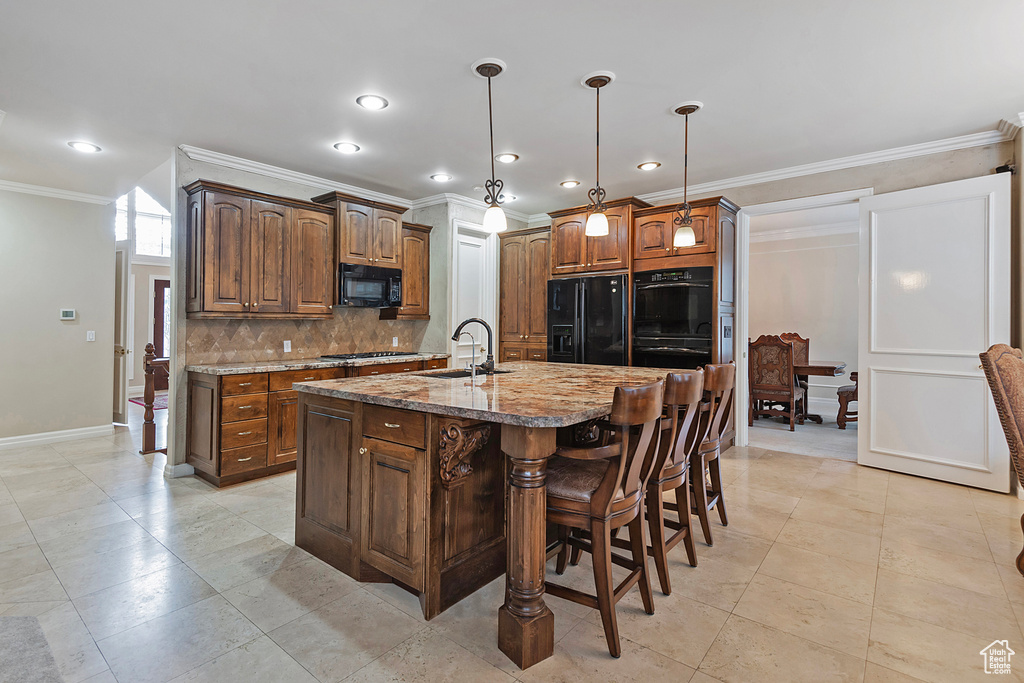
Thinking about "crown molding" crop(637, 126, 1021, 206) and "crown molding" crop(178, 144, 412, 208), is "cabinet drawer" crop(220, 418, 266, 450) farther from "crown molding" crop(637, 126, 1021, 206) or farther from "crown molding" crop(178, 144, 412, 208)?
"crown molding" crop(637, 126, 1021, 206)

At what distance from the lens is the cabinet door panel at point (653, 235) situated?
4.58 m

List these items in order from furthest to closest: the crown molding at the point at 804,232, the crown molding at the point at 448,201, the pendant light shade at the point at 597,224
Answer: the crown molding at the point at 804,232 < the crown molding at the point at 448,201 < the pendant light shade at the point at 597,224

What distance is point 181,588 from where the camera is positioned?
7.22 feet

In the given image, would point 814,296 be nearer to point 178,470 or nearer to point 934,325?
point 934,325

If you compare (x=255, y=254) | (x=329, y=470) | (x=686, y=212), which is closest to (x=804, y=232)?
(x=686, y=212)

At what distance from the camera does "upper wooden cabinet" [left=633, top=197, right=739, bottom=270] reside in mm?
4379

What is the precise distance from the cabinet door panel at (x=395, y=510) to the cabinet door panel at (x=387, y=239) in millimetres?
3167

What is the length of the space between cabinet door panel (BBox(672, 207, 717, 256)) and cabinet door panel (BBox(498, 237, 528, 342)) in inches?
79.5

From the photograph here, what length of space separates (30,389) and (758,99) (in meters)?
6.93

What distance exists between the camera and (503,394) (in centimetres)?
214

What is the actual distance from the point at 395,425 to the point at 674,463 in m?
1.27

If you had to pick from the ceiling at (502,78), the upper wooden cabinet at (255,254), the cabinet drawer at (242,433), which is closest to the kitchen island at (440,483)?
the cabinet drawer at (242,433)

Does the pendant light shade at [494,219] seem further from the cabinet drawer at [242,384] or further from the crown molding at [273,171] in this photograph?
the crown molding at [273,171]

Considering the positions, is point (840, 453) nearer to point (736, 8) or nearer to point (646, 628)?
point (646, 628)
